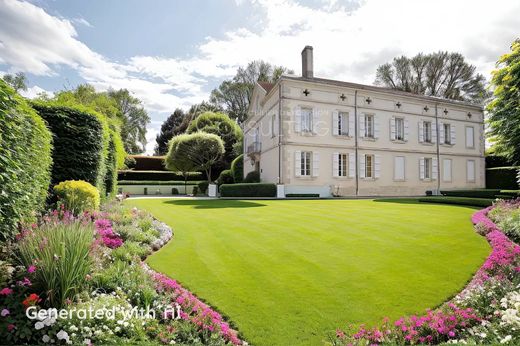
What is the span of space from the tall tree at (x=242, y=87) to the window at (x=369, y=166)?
2157cm

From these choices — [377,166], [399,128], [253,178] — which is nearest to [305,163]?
[253,178]

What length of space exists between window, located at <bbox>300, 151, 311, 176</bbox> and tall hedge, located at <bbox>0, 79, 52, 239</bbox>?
53.2 feet

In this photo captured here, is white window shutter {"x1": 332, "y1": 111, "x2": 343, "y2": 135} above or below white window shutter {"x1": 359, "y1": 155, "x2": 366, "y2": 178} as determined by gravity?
above

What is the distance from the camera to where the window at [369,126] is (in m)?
22.3

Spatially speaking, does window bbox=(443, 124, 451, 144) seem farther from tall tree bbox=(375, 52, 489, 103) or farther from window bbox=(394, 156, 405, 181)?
tall tree bbox=(375, 52, 489, 103)

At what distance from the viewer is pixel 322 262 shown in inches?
199

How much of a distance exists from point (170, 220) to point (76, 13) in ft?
18.4

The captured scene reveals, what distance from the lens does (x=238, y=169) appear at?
1072 inches

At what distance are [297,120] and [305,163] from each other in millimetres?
2928

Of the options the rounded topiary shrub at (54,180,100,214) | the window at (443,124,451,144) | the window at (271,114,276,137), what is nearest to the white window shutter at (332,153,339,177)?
the window at (271,114,276,137)

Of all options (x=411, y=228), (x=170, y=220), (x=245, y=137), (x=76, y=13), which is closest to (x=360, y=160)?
(x=245, y=137)

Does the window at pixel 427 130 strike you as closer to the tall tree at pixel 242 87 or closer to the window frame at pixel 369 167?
the window frame at pixel 369 167

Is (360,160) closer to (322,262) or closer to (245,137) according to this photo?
(245,137)

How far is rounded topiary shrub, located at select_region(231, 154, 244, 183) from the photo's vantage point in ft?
87.8
